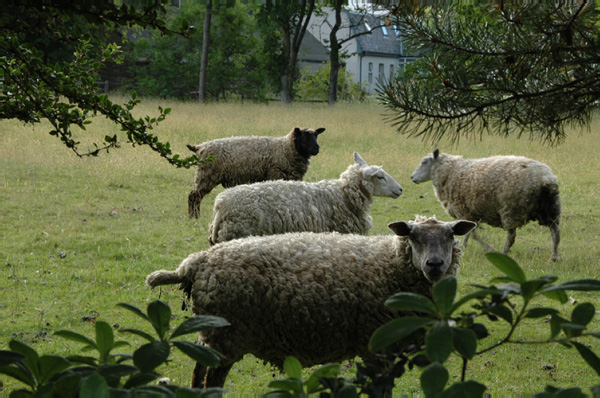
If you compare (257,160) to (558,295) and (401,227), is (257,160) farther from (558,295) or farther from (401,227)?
(558,295)

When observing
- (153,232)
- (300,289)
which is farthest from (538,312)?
(153,232)

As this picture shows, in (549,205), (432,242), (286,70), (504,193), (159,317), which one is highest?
(286,70)

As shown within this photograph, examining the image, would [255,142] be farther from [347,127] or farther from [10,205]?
[347,127]

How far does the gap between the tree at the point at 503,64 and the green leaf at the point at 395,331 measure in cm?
327

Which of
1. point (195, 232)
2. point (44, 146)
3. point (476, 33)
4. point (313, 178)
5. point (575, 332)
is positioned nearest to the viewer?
point (575, 332)

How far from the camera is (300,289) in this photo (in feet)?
12.2

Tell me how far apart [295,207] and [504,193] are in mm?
3628

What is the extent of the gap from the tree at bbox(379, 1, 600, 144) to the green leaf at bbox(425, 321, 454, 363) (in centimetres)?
329

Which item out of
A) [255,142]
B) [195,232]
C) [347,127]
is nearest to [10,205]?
[195,232]

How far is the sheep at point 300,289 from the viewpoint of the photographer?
12.0ft

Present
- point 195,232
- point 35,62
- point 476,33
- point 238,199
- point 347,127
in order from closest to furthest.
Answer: point 35,62 < point 476,33 < point 238,199 < point 195,232 < point 347,127

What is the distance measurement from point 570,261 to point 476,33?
4871mm

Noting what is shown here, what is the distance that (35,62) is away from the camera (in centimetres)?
291

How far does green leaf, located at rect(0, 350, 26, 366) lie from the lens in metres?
1.03
